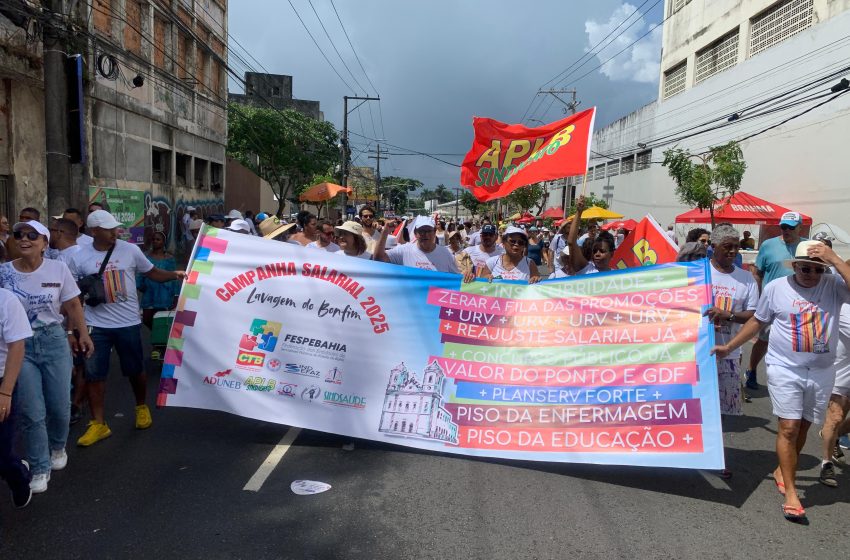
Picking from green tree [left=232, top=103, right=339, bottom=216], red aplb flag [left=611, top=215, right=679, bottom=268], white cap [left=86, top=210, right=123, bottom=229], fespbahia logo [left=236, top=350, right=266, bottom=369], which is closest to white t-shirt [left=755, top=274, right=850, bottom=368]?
red aplb flag [left=611, top=215, right=679, bottom=268]

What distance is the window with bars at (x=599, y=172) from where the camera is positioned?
3803 centimetres

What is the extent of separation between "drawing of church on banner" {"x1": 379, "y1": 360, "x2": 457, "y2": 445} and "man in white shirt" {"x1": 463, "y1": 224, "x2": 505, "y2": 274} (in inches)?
78.2

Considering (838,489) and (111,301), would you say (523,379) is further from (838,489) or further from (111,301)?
(111,301)

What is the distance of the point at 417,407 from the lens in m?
4.66

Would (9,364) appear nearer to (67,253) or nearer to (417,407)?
(67,253)

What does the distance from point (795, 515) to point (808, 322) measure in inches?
46.0

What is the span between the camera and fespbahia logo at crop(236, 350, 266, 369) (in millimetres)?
4895

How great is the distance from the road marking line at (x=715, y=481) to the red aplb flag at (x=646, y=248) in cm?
186

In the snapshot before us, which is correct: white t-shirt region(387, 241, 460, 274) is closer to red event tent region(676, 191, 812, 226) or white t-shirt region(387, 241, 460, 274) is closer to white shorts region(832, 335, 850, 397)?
white shorts region(832, 335, 850, 397)

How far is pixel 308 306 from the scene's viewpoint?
493cm

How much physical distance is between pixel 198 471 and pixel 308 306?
140 cm

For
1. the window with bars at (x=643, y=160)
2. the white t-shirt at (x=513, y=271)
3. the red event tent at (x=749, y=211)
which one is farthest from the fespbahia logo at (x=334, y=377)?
the window with bars at (x=643, y=160)

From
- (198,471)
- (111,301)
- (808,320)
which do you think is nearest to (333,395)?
(198,471)

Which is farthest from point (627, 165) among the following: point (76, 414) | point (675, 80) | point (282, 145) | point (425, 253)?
point (76, 414)
